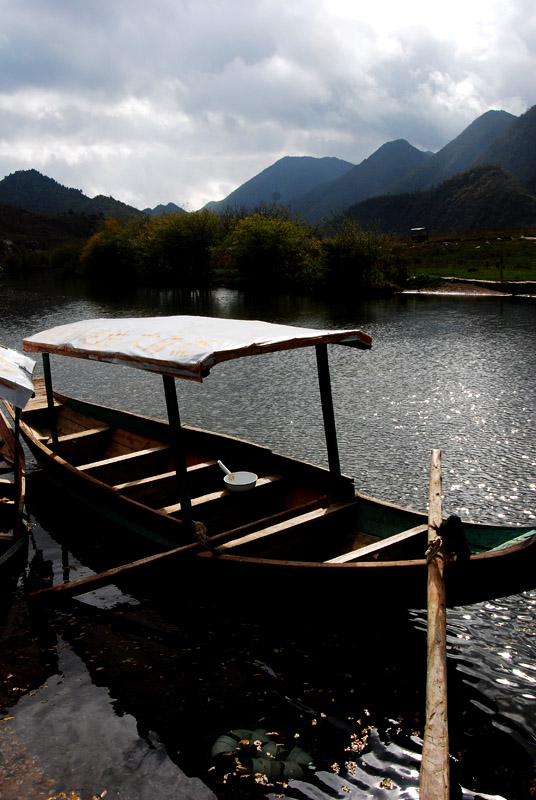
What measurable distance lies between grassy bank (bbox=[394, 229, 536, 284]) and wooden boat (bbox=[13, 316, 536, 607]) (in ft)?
120

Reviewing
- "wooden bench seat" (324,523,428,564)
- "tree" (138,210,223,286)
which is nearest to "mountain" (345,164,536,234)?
"tree" (138,210,223,286)

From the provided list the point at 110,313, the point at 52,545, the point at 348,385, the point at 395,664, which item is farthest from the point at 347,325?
the point at 395,664

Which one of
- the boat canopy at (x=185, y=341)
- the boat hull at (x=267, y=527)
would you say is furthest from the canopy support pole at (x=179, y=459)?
the boat canopy at (x=185, y=341)

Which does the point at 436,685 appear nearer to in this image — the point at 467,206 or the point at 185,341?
the point at 185,341

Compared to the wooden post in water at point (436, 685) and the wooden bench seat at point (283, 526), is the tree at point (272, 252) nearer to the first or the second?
the wooden bench seat at point (283, 526)

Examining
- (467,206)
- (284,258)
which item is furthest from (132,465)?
(467,206)

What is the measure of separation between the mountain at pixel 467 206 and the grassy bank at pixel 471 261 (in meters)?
64.7

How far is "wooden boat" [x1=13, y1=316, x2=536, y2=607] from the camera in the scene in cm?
590

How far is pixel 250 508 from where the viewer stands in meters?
8.98

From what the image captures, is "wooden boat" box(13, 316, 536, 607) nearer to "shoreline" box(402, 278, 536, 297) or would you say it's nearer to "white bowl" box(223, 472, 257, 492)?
"white bowl" box(223, 472, 257, 492)

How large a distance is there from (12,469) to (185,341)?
17.1 feet

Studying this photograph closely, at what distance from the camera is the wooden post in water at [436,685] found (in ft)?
12.1

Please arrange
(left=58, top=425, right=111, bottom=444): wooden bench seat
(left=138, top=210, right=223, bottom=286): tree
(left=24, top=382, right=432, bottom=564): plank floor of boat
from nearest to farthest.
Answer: (left=24, top=382, right=432, bottom=564): plank floor of boat → (left=58, top=425, right=111, bottom=444): wooden bench seat → (left=138, top=210, right=223, bottom=286): tree

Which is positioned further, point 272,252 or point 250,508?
point 272,252
